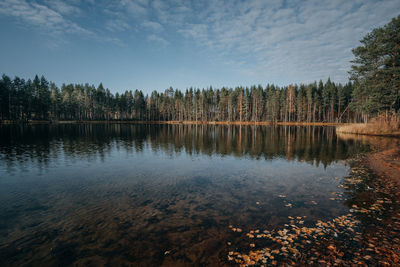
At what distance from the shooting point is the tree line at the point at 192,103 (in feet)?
296

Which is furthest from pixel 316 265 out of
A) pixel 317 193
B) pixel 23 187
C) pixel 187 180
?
pixel 23 187

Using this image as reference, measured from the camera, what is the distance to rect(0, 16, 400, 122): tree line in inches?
3548

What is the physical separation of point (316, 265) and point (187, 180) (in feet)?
31.0

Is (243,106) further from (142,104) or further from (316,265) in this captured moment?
(316,265)

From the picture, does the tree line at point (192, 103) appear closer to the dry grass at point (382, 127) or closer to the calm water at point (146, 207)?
the dry grass at point (382, 127)

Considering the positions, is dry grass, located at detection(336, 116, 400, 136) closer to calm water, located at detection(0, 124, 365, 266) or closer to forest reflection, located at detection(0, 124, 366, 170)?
forest reflection, located at detection(0, 124, 366, 170)

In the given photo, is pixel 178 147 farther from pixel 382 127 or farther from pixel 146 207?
pixel 382 127

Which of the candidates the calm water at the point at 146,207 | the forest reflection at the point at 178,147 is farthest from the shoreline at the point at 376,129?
the calm water at the point at 146,207

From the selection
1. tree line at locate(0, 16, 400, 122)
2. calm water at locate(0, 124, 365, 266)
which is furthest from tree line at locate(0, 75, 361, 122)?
calm water at locate(0, 124, 365, 266)

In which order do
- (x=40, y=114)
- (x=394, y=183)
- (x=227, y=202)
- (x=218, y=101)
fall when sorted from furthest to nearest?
(x=218, y=101) → (x=40, y=114) → (x=394, y=183) → (x=227, y=202)

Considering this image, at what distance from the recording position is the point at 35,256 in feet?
20.0

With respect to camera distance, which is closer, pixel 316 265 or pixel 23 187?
pixel 316 265

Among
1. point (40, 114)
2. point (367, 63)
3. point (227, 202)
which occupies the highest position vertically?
point (367, 63)

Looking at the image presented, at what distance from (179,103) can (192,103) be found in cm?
897
